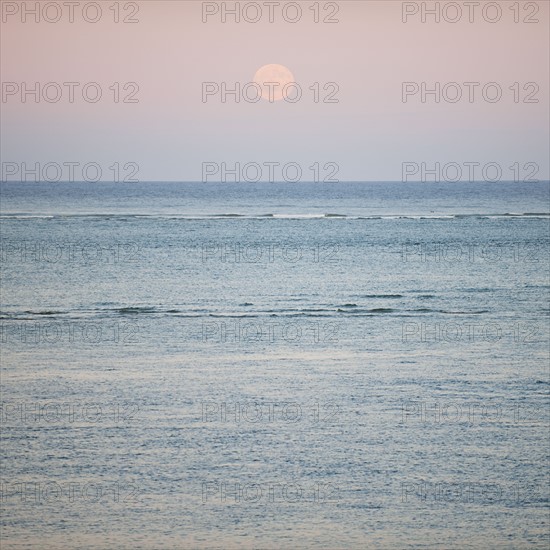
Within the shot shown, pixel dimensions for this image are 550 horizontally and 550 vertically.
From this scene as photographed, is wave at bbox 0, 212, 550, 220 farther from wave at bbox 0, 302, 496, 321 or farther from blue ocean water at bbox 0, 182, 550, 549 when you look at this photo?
wave at bbox 0, 302, 496, 321

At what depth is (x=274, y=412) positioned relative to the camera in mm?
12180

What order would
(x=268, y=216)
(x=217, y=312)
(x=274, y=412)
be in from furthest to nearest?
1. (x=268, y=216)
2. (x=217, y=312)
3. (x=274, y=412)

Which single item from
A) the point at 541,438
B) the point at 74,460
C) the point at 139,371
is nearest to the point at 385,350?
the point at 139,371

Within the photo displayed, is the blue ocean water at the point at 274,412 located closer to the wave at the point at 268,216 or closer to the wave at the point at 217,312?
the wave at the point at 217,312

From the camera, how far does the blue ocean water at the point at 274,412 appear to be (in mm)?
8469

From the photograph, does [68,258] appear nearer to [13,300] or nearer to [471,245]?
[13,300]

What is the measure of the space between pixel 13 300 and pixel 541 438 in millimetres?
17984

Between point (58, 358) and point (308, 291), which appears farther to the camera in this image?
point (308, 291)

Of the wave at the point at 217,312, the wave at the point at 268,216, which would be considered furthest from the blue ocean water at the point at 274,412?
the wave at the point at 268,216

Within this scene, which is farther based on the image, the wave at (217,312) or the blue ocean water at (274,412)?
the wave at (217,312)

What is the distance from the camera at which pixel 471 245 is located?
45688mm

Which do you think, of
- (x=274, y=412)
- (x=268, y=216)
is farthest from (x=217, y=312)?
(x=268, y=216)

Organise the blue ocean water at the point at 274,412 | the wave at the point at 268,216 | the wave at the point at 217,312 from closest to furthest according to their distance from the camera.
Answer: the blue ocean water at the point at 274,412 → the wave at the point at 217,312 → the wave at the point at 268,216

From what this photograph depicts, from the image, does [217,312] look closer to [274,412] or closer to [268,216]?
[274,412]
